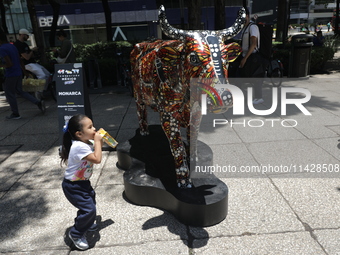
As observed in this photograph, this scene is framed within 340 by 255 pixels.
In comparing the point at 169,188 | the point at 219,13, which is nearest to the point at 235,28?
the point at 169,188

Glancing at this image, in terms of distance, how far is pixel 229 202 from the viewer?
143 inches

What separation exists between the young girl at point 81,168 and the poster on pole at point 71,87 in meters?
2.27

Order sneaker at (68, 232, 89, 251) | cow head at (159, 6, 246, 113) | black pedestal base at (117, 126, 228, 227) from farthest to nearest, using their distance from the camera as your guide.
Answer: black pedestal base at (117, 126, 228, 227) < sneaker at (68, 232, 89, 251) < cow head at (159, 6, 246, 113)

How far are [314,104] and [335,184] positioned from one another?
444 cm

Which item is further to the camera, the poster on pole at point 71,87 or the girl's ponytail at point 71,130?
the poster on pole at point 71,87

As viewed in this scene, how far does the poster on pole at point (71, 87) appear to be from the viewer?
199 inches

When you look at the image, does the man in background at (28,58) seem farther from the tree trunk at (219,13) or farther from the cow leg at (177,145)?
the cow leg at (177,145)

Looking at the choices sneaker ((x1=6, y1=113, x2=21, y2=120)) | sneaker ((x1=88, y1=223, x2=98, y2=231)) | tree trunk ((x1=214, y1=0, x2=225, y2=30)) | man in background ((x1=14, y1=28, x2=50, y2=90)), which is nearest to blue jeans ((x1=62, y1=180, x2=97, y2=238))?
sneaker ((x1=88, y1=223, x2=98, y2=231))

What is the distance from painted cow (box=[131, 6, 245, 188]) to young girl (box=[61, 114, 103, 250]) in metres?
0.88

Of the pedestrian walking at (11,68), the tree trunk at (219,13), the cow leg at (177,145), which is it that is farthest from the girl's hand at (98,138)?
the tree trunk at (219,13)

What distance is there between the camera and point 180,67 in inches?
117

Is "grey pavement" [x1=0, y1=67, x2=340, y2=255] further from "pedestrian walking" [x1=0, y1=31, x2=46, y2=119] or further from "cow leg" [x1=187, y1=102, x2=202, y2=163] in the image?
"pedestrian walking" [x1=0, y1=31, x2=46, y2=119]

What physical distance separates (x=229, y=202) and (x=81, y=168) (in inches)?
73.5

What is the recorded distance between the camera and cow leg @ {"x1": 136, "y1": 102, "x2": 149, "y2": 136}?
4.98 meters
